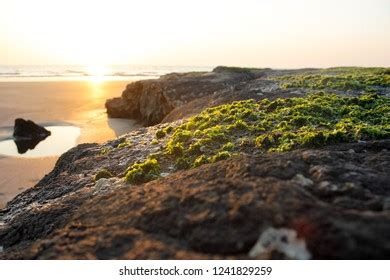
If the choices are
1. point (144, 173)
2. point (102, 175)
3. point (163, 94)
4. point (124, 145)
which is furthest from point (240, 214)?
point (163, 94)

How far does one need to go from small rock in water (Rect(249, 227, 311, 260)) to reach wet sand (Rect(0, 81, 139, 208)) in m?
15.3

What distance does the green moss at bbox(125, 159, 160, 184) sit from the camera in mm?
13430

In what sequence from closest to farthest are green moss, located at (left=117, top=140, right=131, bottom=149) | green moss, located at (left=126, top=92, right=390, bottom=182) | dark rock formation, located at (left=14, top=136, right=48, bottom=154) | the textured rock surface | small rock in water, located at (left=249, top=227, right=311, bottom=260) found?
small rock in water, located at (left=249, top=227, right=311, bottom=260)
green moss, located at (left=126, top=92, right=390, bottom=182)
green moss, located at (left=117, top=140, right=131, bottom=149)
dark rock formation, located at (left=14, top=136, right=48, bottom=154)
the textured rock surface

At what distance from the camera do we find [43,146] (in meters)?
31.1

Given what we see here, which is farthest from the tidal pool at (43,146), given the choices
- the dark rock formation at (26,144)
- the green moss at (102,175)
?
the green moss at (102,175)

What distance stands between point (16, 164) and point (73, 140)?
7632mm

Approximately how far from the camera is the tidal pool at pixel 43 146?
28641 millimetres

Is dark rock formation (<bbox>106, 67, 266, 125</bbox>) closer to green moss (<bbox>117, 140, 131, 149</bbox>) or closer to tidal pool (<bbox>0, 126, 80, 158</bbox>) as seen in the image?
tidal pool (<bbox>0, 126, 80, 158</bbox>)

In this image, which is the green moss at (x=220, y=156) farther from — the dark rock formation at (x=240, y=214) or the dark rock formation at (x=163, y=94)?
the dark rock formation at (x=163, y=94)

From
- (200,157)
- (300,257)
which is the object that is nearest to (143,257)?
(300,257)

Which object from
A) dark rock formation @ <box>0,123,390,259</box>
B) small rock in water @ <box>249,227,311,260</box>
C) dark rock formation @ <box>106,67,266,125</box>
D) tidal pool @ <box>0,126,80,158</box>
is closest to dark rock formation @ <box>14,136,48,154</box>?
tidal pool @ <box>0,126,80,158</box>
